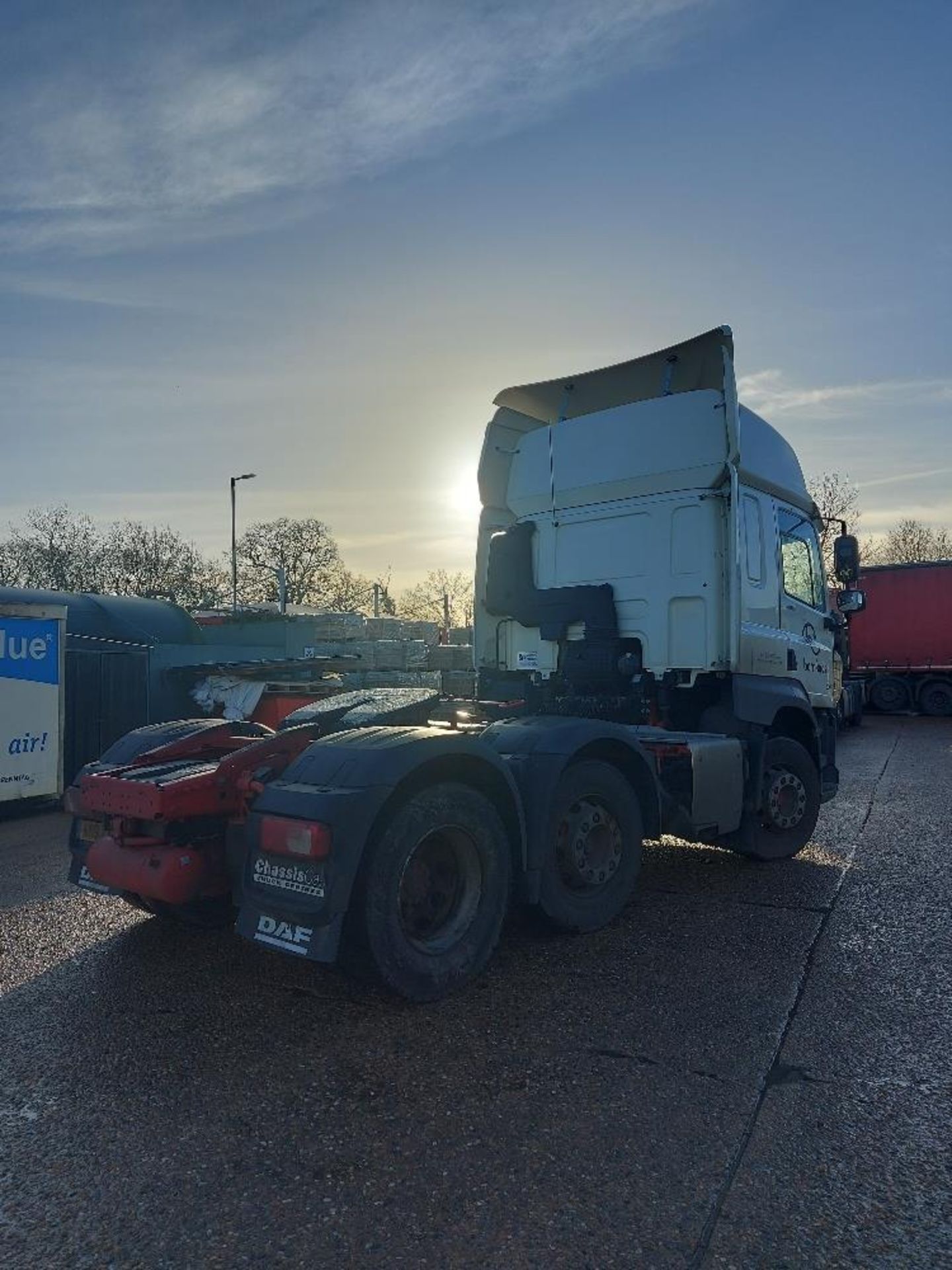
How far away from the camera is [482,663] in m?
7.55

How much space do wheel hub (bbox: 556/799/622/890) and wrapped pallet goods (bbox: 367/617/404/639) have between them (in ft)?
50.4

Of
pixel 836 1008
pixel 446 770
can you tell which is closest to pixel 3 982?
pixel 446 770

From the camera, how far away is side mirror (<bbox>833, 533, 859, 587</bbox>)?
300 inches

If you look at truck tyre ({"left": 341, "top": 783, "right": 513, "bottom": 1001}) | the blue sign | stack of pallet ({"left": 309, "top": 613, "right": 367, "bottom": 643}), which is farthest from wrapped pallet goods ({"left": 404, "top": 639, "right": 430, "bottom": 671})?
truck tyre ({"left": 341, "top": 783, "right": 513, "bottom": 1001})

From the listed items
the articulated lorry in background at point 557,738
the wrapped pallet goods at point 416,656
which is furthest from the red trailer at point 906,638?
the articulated lorry in background at point 557,738

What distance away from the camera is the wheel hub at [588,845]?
4965mm

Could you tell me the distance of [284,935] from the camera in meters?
3.79

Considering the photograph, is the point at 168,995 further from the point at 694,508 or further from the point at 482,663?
the point at 694,508

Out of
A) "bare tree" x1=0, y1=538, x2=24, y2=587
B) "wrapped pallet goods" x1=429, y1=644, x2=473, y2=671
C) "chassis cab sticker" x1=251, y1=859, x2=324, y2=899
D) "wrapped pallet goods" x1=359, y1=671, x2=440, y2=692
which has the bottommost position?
"chassis cab sticker" x1=251, y1=859, x2=324, y2=899

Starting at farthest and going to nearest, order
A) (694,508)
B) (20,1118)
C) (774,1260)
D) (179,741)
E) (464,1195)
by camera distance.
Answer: (694,508), (179,741), (20,1118), (464,1195), (774,1260)

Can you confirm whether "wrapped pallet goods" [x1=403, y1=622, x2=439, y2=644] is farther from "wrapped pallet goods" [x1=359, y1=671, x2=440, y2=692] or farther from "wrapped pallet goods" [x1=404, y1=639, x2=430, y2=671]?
"wrapped pallet goods" [x1=359, y1=671, x2=440, y2=692]

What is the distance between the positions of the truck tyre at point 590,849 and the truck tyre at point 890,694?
20.3 m

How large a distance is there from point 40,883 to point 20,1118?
3.55m

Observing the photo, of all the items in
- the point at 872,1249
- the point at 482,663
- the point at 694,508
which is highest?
the point at 694,508
